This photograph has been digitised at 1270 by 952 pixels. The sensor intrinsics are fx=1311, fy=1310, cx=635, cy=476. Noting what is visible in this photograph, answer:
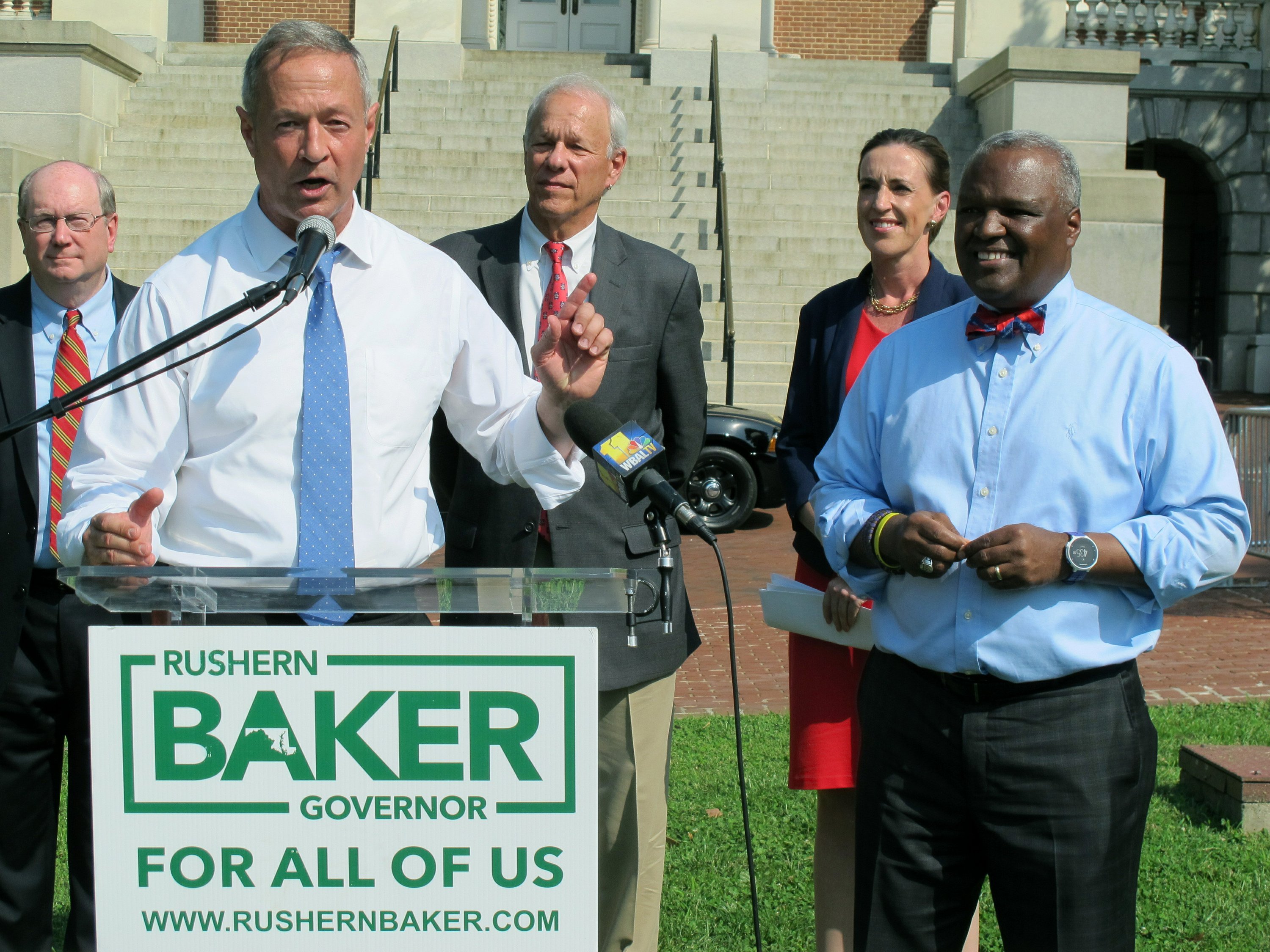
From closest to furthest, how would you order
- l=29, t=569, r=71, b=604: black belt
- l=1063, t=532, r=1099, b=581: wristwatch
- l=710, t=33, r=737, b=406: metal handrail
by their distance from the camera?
l=1063, t=532, r=1099, b=581: wristwatch → l=29, t=569, r=71, b=604: black belt → l=710, t=33, r=737, b=406: metal handrail

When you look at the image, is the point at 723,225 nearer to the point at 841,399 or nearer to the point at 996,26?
the point at 996,26

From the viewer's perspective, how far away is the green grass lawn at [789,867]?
4355mm

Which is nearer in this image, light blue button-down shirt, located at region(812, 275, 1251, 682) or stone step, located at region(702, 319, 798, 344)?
light blue button-down shirt, located at region(812, 275, 1251, 682)

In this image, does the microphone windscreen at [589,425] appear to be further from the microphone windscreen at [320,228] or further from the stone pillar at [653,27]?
the stone pillar at [653,27]

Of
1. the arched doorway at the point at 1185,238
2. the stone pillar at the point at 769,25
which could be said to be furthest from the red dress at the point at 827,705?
the arched doorway at the point at 1185,238

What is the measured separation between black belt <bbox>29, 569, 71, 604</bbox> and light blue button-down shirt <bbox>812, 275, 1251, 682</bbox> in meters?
2.36

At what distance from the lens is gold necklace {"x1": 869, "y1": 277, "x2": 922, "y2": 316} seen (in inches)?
153

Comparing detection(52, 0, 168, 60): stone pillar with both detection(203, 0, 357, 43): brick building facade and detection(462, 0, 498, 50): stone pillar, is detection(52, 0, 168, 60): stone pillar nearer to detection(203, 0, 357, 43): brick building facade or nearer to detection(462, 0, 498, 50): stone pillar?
detection(203, 0, 357, 43): brick building facade

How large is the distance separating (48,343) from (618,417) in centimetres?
182

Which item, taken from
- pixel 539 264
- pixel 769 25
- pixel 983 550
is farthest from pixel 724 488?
pixel 769 25

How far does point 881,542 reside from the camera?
2.83 m

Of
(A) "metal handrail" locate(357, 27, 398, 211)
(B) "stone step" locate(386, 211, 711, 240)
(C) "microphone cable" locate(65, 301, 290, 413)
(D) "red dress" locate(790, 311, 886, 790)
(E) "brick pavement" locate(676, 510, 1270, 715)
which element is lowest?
(E) "brick pavement" locate(676, 510, 1270, 715)

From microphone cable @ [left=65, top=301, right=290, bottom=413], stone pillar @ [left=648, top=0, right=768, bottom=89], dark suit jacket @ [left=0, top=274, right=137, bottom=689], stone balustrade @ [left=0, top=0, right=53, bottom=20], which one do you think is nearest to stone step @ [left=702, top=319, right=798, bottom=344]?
stone pillar @ [left=648, top=0, right=768, bottom=89]

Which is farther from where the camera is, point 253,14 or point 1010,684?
point 253,14
